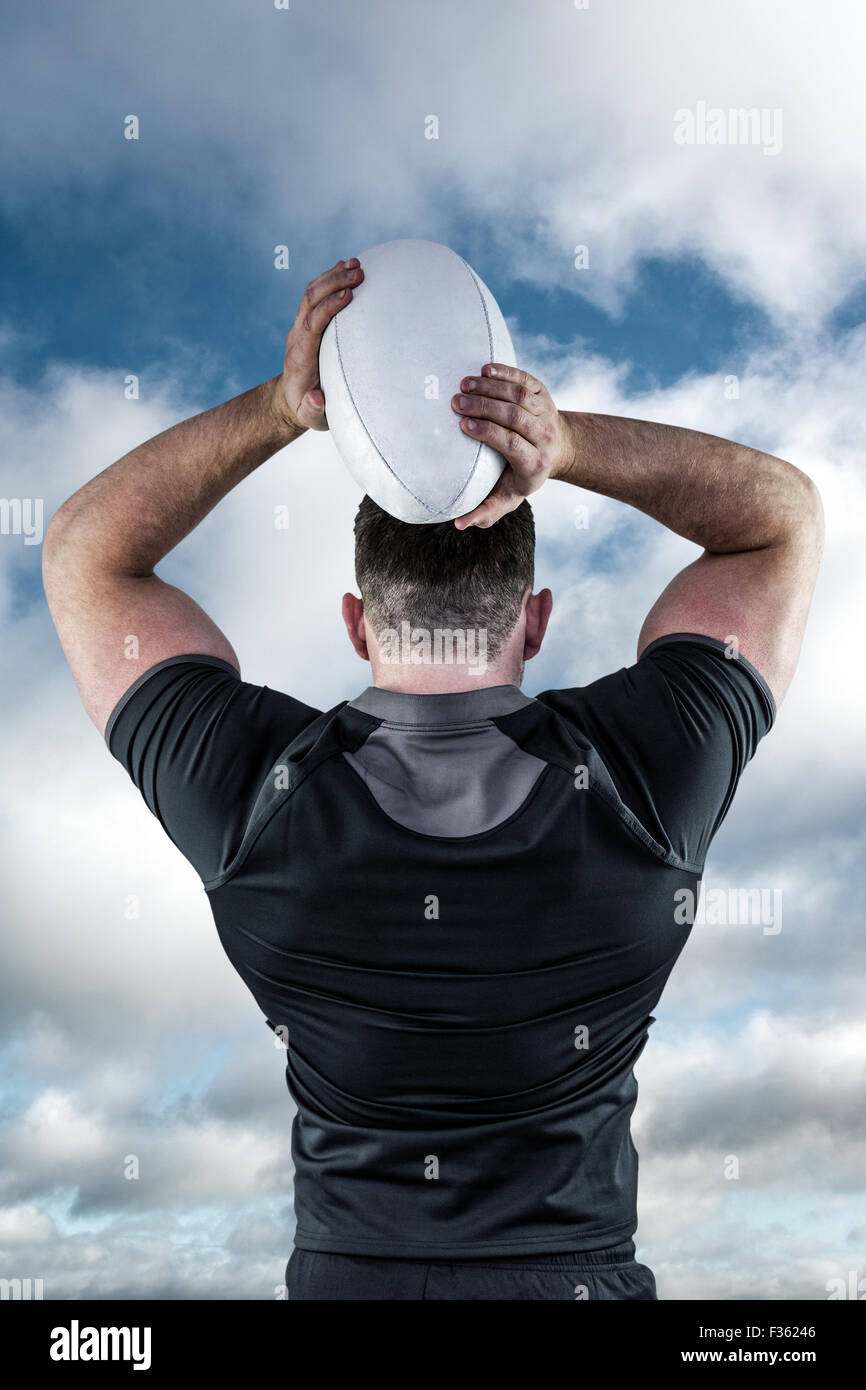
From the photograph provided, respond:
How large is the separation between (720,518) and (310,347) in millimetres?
1180

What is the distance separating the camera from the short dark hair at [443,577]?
2104mm

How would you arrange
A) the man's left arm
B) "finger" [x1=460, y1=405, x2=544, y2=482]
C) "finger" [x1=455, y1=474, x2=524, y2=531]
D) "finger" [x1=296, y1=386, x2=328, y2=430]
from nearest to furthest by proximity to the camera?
"finger" [x1=460, y1=405, x2=544, y2=482], "finger" [x1=455, y1=474, x2=524, y2=531], "finger" [x1=296, y1=386, x2=328, y2=430], the man's left arm

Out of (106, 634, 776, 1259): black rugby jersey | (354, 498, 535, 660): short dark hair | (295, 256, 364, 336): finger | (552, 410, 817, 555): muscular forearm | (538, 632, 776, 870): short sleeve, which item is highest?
(295, 256, 364, 336): finger

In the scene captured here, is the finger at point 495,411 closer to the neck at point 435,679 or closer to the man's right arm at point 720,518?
the man's right arm at point 720,518

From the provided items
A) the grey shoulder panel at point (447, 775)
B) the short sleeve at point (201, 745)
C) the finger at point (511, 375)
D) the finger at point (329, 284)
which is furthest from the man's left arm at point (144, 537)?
the grey shoulder panel at point (447, 775)

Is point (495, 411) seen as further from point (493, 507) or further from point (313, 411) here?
point (313, 411)

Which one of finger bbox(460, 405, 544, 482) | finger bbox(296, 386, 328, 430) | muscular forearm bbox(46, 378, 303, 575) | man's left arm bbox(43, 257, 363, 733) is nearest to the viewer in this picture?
finger bbox(460, 405, 544, 482)

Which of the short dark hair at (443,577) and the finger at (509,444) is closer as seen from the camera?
the finger at (509,444)

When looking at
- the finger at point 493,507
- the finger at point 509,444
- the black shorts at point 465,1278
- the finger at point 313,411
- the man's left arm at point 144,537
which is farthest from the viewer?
the man's left arm at point 144,537

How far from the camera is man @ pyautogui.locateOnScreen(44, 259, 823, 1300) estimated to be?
187 cm

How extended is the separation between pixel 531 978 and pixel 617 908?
0.72ft

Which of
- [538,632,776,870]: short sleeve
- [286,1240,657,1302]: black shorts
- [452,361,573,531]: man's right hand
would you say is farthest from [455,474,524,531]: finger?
[286,1240,657,1302]: black shorts

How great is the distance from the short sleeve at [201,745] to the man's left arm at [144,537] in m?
0.11

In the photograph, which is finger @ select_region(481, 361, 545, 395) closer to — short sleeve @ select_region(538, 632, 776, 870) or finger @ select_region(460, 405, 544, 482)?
finger @ select_region(460, 405, 544, 482)
